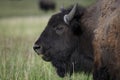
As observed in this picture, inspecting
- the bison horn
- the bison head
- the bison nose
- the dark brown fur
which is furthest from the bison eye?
the dark brown fur

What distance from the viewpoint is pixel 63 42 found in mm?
7301

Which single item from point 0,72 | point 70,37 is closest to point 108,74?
point 70,37

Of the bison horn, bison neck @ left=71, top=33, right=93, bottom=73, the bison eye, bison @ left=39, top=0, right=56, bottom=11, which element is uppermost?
the bison horn

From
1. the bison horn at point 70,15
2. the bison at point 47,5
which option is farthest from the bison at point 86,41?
the bison at point 47,5

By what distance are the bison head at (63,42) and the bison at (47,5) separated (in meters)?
49.9

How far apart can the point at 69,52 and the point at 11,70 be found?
1.12 m

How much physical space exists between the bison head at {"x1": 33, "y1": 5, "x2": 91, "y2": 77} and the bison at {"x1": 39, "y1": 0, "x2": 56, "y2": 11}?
4992 cm

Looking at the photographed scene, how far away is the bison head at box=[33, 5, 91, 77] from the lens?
7.12 metres

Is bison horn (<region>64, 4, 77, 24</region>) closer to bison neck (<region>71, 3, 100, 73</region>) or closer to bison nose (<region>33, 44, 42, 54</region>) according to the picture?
bison neck (<region>71, 3, 100, 73</region>)

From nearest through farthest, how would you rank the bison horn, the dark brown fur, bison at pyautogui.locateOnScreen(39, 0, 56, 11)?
1. the dark brown fur
2. the bison horn
3. bison at pyautogui.locateOnScreen(39, 0, 56, 11)

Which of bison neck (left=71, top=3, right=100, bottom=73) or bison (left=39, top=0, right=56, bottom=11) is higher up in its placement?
bison neck (left=71, top=3, right=100, bottom=73)

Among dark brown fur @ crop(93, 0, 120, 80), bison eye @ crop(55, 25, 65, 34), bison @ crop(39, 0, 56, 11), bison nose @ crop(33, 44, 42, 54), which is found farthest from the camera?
bison @ crop(39, 0, 56, 11)

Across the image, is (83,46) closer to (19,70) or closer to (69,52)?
(69,52)

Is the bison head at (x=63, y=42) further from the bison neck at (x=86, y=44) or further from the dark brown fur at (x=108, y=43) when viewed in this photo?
the dark brown fur at (x=108, y=43)
